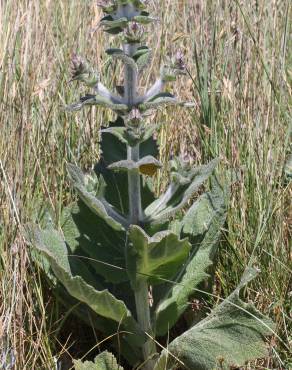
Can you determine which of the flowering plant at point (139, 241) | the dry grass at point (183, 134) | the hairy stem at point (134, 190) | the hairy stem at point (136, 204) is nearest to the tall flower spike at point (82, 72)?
the flowering plant at point (139, 241)

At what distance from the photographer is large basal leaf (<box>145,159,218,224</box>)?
2.32 meters

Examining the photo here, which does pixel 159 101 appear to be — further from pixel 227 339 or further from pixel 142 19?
pixel 227 339

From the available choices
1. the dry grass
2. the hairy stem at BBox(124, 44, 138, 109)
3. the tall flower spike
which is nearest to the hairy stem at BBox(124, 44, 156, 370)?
the hairy stem at BBox(124, 44, 138, 109)

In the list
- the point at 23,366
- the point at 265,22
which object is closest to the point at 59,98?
the point at 265,22

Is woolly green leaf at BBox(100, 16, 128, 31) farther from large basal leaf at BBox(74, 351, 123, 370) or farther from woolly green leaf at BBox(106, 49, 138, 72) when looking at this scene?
large basal leaf at BBox(74, 351, 123, 370)

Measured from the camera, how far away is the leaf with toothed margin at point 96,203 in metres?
2.18

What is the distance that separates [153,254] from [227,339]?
420 mm

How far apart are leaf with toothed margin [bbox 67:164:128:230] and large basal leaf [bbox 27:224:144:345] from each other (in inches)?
7.9

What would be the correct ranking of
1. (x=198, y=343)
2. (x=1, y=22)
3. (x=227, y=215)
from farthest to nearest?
1. (x=1, y=22)
2. (x=227, y=215)
3. (x=198, y=343)

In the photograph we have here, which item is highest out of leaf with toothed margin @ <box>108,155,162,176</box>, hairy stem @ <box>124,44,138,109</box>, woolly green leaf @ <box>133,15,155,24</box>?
woolly green leaf @ <box>133,15,155,24</box>

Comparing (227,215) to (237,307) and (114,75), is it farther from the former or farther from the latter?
(114,75)

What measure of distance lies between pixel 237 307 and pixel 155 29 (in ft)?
6.61

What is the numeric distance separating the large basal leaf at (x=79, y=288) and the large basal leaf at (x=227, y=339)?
17cm

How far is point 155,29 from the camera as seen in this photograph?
12.7 feet
